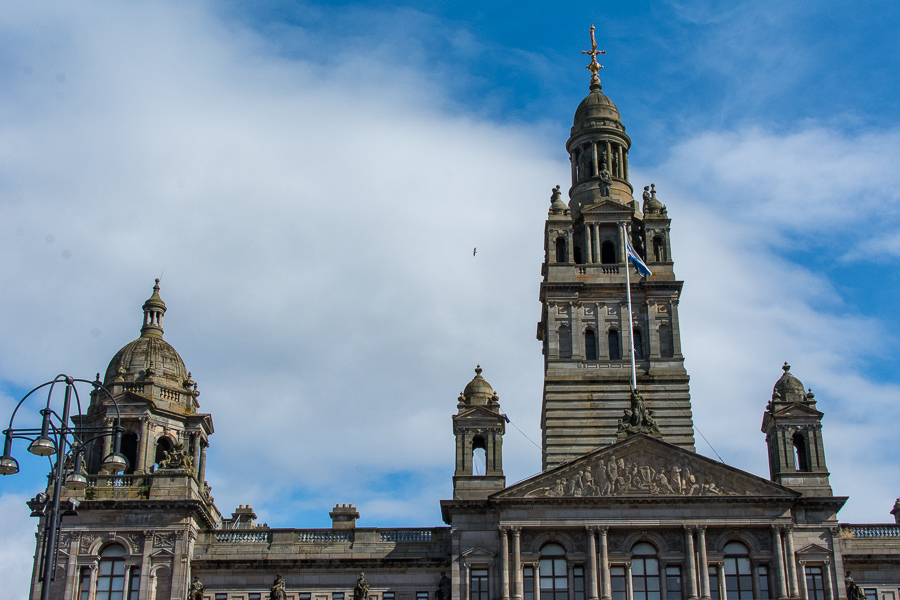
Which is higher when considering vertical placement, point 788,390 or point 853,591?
point 788,390

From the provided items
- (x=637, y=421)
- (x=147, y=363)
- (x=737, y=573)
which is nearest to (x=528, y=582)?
(x=637, y=421)

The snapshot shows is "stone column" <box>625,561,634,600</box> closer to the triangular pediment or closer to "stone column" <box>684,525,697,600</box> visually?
"stone column" <box>684,525,697,600</box>

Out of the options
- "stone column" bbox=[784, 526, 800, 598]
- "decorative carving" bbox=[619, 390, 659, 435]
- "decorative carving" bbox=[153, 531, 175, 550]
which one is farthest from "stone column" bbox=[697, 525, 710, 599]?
"decorative carving" bbox=[153, 531, 175, 550]

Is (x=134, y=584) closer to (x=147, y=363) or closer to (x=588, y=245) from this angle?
(x=147, y=363)

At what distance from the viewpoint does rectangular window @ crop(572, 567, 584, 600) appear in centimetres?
5512

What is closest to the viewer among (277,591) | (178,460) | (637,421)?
(277,591)

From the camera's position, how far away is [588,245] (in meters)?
70.8

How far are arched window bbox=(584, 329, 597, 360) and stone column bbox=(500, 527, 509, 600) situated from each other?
1534 cm

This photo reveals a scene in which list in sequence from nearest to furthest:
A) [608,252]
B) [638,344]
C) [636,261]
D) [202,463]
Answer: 1. [202,463]
2. [636,261]
3. [638,344]
4. [608,252]

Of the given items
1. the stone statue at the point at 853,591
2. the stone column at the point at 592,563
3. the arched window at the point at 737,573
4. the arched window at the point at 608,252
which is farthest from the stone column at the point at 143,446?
the stone statue at the point at 853,591

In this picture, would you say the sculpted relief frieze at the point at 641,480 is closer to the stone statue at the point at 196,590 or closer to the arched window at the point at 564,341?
the arched window at the point at 564,341

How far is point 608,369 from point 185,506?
24.5 m

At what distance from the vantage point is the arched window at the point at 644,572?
55.0 meters

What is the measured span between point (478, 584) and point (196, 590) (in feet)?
43.6
